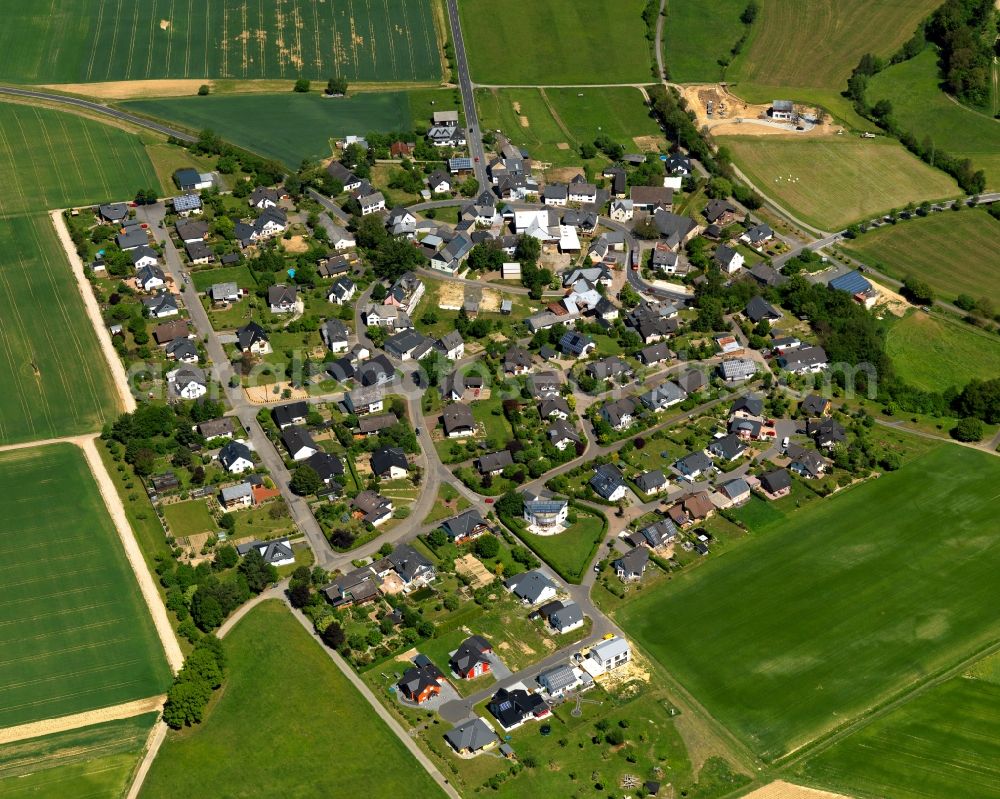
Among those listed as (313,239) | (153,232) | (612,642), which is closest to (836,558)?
(612,642)

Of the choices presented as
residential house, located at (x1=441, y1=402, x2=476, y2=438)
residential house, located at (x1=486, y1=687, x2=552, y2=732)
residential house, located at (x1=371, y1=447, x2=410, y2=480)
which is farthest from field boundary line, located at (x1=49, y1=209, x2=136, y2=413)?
residential house, located at (x1=486, y1=687, x2=552, y2=732)

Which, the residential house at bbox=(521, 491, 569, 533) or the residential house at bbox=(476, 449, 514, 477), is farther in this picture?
the residential house at bbox=(476, 449, 514, 477)

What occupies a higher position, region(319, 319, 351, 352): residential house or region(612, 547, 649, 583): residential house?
region(319, 319, 351, 352): residential house

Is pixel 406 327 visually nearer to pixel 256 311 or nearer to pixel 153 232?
pixel 256 311

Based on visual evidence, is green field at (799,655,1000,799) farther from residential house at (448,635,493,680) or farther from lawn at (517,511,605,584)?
lawn at (517,511,605,584)

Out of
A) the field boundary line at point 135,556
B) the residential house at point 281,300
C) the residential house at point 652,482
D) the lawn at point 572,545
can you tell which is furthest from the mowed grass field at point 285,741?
the residential house at point 281,300

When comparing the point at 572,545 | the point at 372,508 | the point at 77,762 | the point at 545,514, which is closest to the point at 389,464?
the point at 372,508
